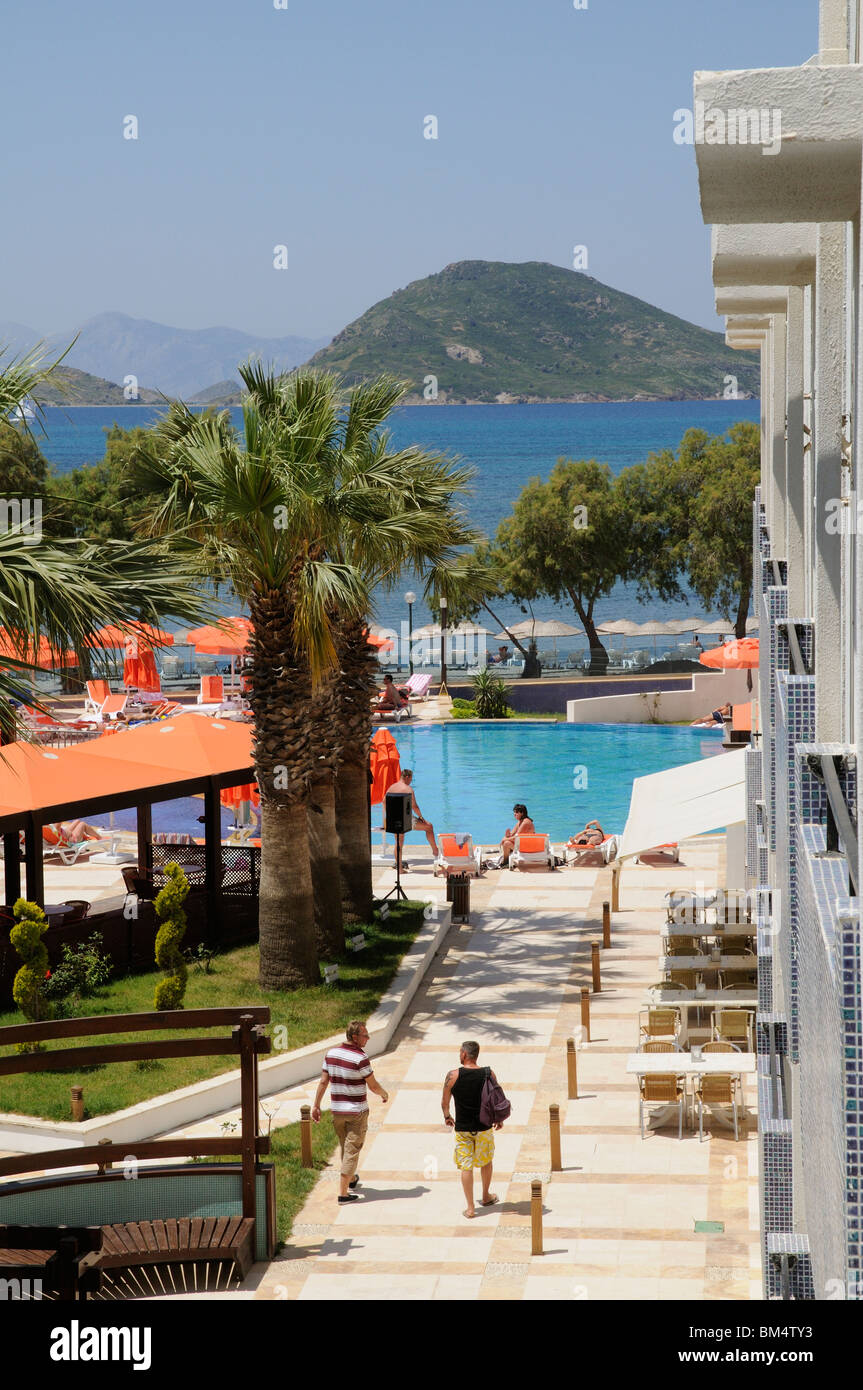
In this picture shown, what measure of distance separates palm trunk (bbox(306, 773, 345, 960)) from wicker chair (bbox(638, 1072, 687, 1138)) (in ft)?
18.6

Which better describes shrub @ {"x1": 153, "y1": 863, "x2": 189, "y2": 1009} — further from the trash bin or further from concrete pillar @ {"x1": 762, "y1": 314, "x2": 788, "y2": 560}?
concrete pillar @ {"x1": 762, "y1": 314, "x2": 788, "y2": 560}

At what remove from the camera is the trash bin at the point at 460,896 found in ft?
67.9

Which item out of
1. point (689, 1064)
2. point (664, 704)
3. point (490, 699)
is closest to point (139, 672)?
point (490, 699)

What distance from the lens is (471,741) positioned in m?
38.7

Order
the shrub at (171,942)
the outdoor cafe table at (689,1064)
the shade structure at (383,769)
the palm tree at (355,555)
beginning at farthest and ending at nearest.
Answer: the shade structure at (383,769), the palm tree at (355,555), the shrub at (171,942), the outdoor cafe table at (689,1064)

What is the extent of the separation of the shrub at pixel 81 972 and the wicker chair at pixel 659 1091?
6.24 m

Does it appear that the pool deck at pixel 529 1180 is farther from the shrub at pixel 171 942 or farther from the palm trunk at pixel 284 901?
the shrub at pixel 171 942

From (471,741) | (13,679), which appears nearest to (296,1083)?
(13,679)

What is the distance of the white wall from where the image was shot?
39.6 m

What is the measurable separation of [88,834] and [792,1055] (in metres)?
20.9

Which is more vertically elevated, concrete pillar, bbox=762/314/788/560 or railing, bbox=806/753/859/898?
concrete pillar, bbox=762/314/788/560

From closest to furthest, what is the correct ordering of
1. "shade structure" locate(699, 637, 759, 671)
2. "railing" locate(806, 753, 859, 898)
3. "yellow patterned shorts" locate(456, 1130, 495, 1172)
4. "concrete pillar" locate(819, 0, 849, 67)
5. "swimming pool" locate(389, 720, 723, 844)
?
"railing" locate(806, 753, 859, 898) → "concrete pillar" locate(819, 0, 849, 67) → "yellow patterned shorts" locate(456, 1130, 495, 1172) → "swimming pool" locate(389, 720, 723, 844) → "shade structure" locate(699, 637, 759, 671)

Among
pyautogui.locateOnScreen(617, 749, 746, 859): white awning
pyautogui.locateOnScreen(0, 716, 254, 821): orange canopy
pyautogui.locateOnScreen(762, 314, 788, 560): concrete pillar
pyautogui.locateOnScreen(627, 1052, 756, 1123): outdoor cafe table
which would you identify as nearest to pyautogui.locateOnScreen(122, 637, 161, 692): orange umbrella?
pyautogui.locateOnScreen(0, 716, 254, 821): orange canopy

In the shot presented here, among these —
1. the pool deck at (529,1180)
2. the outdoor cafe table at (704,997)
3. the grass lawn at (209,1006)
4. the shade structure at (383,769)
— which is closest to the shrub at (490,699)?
the shade structure at (383,769)
